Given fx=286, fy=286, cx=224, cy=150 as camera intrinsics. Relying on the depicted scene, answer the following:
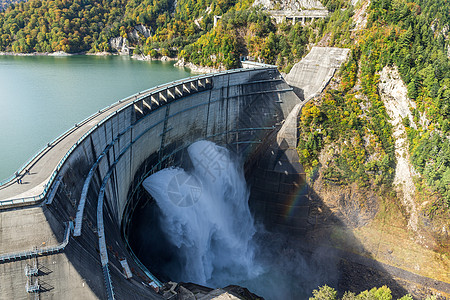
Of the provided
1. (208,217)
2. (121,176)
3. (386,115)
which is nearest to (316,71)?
(386,115)

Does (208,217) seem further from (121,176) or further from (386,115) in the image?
(386,115)

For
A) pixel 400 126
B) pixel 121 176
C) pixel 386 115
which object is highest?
pixel 386 115

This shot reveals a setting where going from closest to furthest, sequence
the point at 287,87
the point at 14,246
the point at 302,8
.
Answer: the point at 14,246 → the point at 287,87 → the point at 302,8

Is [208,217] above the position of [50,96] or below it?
below

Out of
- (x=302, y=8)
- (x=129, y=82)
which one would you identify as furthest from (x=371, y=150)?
(x=129, y=82)

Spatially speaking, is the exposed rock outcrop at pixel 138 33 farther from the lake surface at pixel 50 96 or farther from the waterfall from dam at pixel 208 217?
the waterfall from dam at pixel 208 217

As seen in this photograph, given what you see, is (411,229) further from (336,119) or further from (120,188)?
(120,188)

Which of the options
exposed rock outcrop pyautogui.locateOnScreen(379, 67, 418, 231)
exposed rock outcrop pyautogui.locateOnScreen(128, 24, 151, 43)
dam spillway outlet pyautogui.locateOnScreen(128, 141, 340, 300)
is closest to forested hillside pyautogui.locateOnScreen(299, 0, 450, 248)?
exposed rock outcrop pyautogui.locateOnScreen(379, 67, 418, 231)
